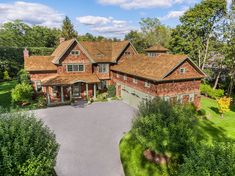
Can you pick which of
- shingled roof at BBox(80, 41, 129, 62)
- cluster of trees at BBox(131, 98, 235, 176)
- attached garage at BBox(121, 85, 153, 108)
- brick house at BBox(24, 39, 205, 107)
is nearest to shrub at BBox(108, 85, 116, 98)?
brick house at BBox(24, 39, 205, 107)

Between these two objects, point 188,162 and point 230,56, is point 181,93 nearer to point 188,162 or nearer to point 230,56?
point 230,56

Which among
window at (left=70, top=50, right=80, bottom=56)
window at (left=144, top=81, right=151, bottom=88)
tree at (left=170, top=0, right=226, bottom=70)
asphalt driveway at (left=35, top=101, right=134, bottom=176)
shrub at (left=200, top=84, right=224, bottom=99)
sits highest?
tree at (left=170, top=0, right=226, bottom=70)

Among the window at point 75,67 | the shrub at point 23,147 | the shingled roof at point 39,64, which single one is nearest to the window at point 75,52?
the window at point 75,67

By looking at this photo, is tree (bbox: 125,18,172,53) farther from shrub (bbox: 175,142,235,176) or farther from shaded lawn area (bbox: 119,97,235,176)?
shrub (bbox: 175,142,235,176)

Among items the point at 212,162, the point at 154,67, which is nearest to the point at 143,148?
the point at 212,162

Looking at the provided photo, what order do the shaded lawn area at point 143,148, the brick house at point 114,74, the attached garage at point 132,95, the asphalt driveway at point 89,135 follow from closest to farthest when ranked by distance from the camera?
the shaded lawn area at point 143,148, the asphalt driveway at point 89,135, the brick house at point 114,74, the attached garage at point 132,95

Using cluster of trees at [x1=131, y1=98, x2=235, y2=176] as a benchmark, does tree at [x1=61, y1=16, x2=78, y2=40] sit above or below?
above

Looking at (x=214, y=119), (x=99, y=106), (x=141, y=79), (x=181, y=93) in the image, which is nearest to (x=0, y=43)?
(x=99, y=106)

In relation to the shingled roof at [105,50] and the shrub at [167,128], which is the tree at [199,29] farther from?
the shrub at [167,128]
